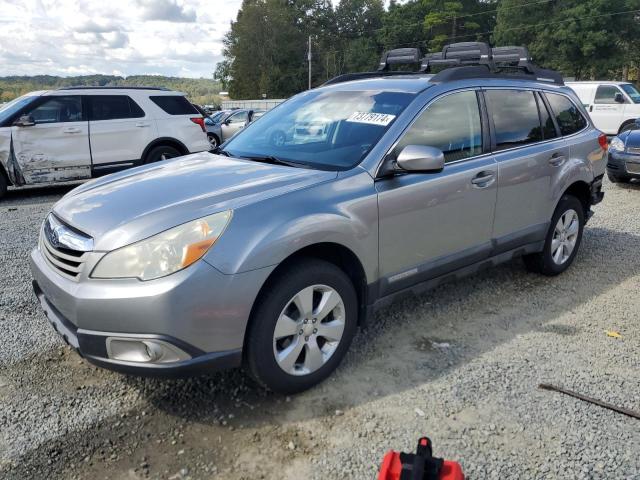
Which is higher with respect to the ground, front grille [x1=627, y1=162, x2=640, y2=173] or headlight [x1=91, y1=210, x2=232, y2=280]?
headlight [x1=91, y1=210, x2=232, y2=280]

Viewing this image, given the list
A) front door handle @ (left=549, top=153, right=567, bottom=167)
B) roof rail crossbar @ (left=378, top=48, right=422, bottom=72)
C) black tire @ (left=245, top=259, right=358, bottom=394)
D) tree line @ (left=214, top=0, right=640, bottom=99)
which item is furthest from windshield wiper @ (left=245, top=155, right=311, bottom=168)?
tree line @ (left=214, top=0, right=640, bottom=99)

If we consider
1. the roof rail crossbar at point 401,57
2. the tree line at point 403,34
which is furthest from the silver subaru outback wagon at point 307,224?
the tree line at point 403,34

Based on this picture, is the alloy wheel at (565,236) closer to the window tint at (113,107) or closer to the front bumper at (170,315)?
the front bumper at (170,315)

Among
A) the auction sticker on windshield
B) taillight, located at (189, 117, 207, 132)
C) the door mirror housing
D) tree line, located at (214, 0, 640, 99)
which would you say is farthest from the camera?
tree line, located at (214, 0, 640, 99)

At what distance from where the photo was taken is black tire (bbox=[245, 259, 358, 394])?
107 inches

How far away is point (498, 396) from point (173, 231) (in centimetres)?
197

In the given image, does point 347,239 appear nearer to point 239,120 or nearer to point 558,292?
point 558,292

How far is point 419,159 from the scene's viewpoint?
3.15m

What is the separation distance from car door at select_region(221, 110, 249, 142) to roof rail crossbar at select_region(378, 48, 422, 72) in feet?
42.2

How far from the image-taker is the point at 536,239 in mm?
4562

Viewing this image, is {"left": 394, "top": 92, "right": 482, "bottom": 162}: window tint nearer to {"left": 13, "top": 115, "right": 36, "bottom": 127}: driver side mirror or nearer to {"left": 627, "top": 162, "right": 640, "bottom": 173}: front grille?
{"left": 627, "top": 162, "right": 640, "bottom": 173}: front grille

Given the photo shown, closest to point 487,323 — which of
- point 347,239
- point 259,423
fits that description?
point 347,239

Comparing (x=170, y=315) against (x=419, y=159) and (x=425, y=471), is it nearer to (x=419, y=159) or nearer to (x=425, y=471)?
(x=425, y=471)

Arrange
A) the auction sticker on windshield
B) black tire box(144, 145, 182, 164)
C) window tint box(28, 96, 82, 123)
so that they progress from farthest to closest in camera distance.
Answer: black tire box(144, 145, 182, 164) → window tint box(28, 96, 82, 123) → the auction sticker on windshield
